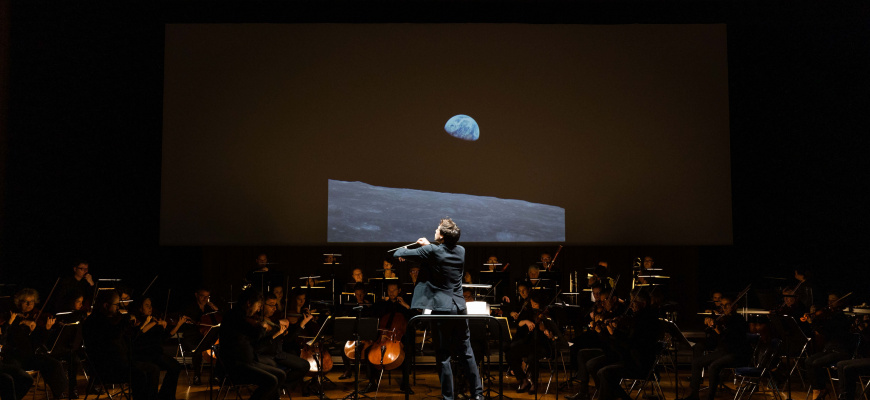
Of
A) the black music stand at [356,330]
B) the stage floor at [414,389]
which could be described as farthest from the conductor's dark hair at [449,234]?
the stage floor at [414,389]

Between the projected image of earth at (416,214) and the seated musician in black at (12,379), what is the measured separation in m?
4.87

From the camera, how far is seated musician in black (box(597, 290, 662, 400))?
20.4ft

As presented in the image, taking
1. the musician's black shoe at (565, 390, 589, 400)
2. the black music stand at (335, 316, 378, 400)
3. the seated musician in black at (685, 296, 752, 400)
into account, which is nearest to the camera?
the black music stand at (335, 316, 378, 400)

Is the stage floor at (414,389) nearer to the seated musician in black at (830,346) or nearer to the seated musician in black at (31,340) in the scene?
the seated musician in black at (31,340)

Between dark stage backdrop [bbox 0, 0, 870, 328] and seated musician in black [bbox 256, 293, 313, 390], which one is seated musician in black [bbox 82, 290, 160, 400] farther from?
dark stage backdrop [bbox 0, 0, 870, 328]

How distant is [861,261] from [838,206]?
825 mm

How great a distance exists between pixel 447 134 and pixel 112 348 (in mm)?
5890

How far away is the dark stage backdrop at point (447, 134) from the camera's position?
10602mm

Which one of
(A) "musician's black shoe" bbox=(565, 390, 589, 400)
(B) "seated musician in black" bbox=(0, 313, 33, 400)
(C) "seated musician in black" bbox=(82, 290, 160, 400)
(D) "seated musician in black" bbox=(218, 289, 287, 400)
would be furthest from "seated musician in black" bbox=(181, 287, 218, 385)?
(A) "musician's black shoe" bbox=(565, 390, 589, 400)

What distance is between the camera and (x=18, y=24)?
1013cm

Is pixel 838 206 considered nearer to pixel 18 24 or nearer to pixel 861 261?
pixel 861 261

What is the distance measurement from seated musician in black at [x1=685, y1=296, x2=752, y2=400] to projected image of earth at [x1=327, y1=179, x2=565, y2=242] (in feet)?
13.3

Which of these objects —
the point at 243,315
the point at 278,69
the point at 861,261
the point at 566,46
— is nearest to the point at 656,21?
the point at 566,46

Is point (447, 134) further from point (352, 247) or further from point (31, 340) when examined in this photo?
point (31, 340)
